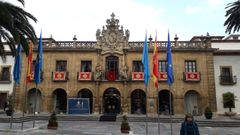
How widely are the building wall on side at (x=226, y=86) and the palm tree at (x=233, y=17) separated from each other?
11.6 m

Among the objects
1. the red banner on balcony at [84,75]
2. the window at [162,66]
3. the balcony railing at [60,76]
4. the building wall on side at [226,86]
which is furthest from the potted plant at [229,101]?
the balcony railing at [60,76]

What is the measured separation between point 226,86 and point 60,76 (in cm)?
2223

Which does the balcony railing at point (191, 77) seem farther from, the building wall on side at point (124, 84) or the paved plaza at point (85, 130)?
the paved plaza at point (85, 130)

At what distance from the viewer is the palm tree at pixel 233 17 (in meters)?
22.5

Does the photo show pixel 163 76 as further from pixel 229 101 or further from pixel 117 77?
pixel 229 101

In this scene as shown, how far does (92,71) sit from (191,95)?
45.6ft

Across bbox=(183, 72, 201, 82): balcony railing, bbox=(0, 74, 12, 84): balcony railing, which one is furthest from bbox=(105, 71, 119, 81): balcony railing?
bbox=(0, 74, 12, 84): balcony railing

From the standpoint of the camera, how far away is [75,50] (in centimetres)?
3578

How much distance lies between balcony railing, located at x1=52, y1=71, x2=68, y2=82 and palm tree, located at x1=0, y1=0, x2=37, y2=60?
1598cm

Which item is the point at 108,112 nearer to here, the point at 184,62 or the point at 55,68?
the point at 55,68

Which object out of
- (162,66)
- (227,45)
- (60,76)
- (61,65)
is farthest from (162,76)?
(61,65)

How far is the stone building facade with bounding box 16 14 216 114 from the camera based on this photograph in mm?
33969

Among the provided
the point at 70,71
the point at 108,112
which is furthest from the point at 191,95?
the point at 70,71

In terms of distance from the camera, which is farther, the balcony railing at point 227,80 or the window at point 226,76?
the window at point 226,76
